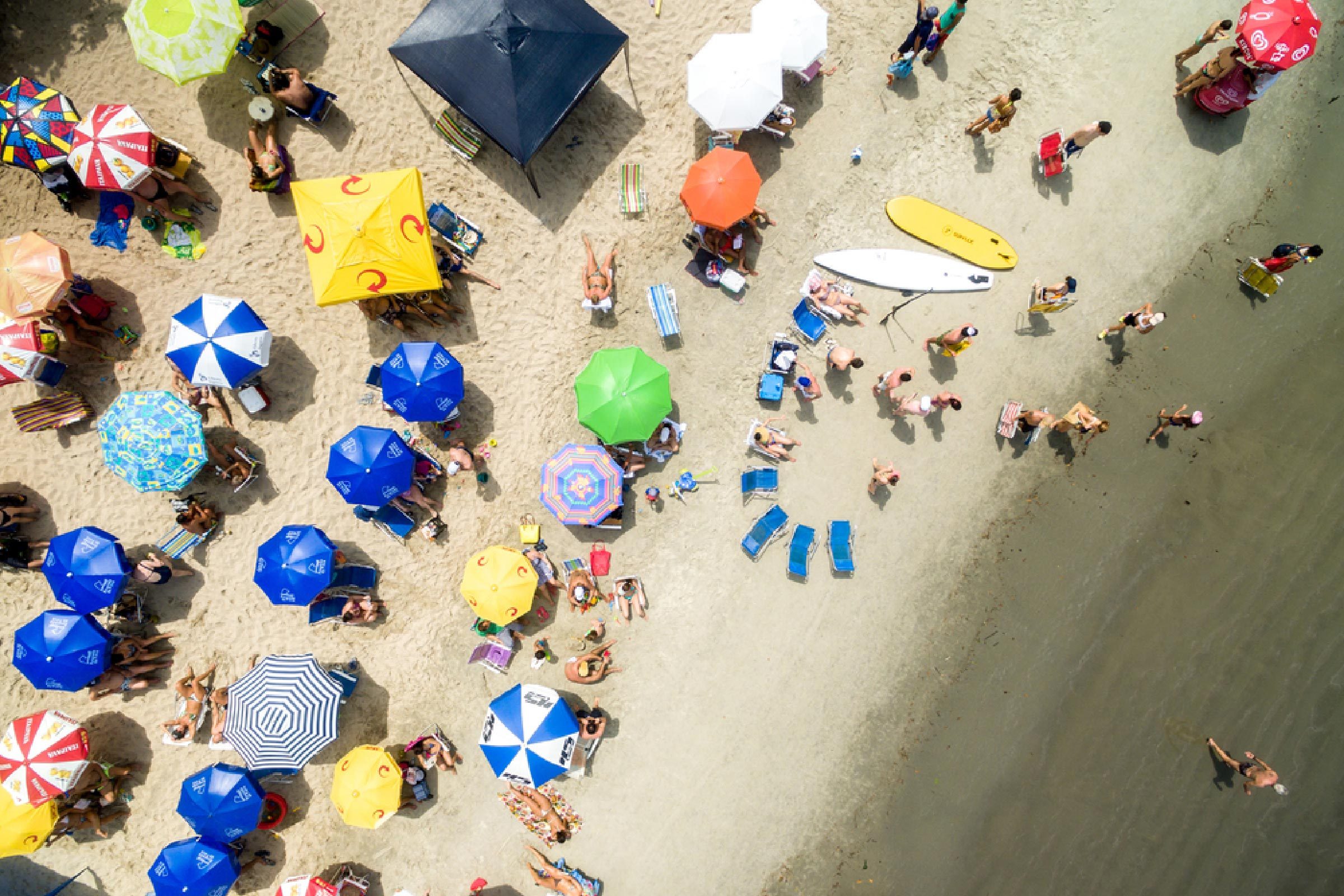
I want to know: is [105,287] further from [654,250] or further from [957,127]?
[957,127]

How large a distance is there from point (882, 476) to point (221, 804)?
1166 centimetres

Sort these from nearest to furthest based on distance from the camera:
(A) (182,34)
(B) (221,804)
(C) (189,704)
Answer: (A) (182,34)
(B) (221,804)
(C) (189,704)

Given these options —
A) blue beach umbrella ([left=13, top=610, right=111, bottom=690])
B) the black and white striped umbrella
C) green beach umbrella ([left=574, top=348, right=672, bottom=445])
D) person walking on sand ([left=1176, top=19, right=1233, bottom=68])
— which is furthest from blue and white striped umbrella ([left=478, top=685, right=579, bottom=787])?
person walking on sand ([left=1176, top=19, right=1233, bottom=68])

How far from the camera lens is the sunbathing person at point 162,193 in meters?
9.98

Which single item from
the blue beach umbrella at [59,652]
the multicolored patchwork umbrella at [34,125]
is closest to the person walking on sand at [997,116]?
the multicolored patchwork umbrella at [34,125]

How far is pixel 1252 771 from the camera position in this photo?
10.6 m

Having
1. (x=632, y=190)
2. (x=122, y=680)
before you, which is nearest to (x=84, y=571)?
(x=122, y=680)

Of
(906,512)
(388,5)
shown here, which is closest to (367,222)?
(388,5)

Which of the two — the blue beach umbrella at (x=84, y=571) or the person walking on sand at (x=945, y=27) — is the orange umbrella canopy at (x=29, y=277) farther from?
the person walking on sand at (x=945, y=27)

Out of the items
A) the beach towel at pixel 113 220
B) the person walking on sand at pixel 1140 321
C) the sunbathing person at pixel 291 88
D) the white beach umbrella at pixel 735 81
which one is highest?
the white beach umbrella at pixel 735 81

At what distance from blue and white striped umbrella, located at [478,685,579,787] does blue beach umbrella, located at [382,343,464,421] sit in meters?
4.55

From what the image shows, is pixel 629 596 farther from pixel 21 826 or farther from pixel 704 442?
pixel 21 826

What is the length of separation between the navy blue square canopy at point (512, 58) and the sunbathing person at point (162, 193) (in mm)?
4126

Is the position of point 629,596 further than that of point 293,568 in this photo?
Yes
